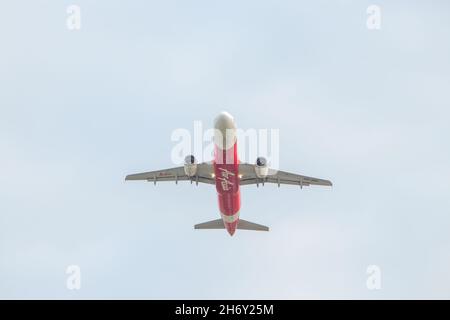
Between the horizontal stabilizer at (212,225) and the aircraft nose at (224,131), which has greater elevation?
the aircraft nose at (224,131)

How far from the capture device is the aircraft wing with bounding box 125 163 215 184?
9208 centimetres

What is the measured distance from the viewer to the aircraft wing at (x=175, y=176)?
92081 millimetres

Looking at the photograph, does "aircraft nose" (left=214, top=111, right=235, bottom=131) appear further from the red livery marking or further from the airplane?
the red livery marking

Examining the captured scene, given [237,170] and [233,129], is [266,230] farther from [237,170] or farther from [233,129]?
[233,129]

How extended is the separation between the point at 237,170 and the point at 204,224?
15009 mm

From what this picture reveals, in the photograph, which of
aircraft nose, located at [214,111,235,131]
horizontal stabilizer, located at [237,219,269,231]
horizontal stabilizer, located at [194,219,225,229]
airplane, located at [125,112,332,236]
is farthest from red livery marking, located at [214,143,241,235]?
horizontal stabilizer, located at [237,219,269,231]

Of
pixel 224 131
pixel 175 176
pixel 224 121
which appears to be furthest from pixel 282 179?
pixel 224 121

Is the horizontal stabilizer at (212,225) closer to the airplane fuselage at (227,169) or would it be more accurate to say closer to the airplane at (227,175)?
the airplane at (227,175)

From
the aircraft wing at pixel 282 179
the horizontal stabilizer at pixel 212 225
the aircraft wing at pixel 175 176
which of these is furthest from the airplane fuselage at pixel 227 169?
the aircraft wing at pixel 175 176

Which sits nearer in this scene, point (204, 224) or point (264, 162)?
point (264, 162)

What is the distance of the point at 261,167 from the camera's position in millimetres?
87312

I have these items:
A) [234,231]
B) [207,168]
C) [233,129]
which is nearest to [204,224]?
[234,231]

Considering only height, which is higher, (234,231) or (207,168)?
(207,168)

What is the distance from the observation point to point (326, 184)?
92.5m
